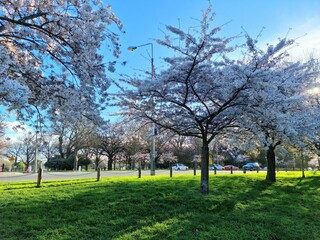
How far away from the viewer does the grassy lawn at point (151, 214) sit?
20.5 ft

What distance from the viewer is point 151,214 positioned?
7.62m

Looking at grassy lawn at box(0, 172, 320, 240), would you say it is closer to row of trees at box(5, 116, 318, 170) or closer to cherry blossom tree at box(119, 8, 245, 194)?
cherry blossom tree at box(119, 8, 245, 194)

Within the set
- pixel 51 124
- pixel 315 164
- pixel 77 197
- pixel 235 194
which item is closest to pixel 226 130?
pixel 235 194

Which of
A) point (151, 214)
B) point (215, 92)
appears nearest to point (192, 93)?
point (215, 92)

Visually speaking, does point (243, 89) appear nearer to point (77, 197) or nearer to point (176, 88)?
point (176, 88)

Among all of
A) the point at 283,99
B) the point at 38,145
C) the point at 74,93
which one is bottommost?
the point at 38,145

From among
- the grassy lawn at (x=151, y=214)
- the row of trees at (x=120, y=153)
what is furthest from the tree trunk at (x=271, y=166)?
the grassy lawn at (x=151, y=214)

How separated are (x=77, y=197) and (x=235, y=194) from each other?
5734 mm

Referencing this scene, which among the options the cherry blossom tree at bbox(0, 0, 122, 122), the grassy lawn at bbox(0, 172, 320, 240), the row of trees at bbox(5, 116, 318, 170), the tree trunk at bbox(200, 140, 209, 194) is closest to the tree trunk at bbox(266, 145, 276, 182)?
the row of trees at bbox(5, 116, 318, 170)

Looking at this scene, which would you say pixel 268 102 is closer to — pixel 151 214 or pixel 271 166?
pixel 151 214

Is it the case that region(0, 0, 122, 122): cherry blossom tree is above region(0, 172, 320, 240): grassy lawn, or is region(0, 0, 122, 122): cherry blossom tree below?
above

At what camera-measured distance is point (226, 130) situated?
10.7 meters

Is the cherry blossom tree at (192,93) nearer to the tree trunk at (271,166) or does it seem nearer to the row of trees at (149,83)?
the row of trees at (149,83)

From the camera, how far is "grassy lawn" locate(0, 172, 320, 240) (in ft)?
20.5
